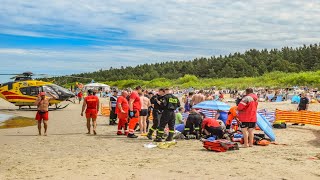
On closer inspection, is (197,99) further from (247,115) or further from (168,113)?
(247,115)

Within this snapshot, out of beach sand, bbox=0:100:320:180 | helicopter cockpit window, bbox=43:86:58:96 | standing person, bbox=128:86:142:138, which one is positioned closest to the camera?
beach sand, bbox=0:100:320:180

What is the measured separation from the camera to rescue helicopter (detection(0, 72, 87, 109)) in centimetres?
2934

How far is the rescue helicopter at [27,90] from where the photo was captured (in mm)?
29344

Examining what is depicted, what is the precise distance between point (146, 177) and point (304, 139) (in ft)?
26.7

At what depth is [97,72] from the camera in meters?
182

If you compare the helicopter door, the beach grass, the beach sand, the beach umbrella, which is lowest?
the beach grass

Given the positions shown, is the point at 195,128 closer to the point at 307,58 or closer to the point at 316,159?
the point at 316,159

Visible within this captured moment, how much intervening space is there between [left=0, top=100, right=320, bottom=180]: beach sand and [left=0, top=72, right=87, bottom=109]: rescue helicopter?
1629 centimetres

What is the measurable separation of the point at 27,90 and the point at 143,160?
72.0ft

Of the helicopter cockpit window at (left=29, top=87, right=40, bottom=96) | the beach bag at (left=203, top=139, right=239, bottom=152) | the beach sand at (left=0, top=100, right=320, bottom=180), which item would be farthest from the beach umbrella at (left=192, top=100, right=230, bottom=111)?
the helicopter cockpit window at (left=29, top=87, right=40, bottom=96)

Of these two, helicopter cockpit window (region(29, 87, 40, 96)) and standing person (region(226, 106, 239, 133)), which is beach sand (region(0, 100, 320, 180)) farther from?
helicopter cockpit window (region(29, 87, 40, 96))

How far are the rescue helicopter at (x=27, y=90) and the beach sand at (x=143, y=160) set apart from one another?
16.3m

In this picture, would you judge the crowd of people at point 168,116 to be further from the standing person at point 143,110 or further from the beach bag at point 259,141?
the beach bag at point 259,141

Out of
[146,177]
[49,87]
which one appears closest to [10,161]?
[146,177]
